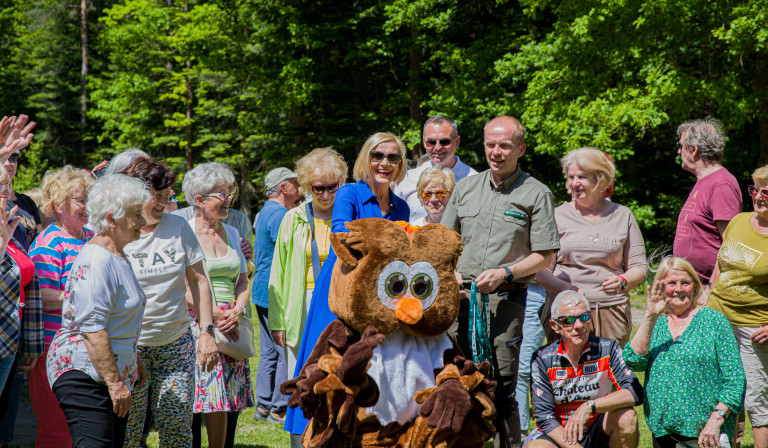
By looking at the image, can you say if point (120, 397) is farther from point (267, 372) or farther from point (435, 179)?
point (267, 372)

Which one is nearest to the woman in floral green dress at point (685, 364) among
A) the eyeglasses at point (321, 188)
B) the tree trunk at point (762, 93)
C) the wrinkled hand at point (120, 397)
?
the eyeglasses at point (321, 188)

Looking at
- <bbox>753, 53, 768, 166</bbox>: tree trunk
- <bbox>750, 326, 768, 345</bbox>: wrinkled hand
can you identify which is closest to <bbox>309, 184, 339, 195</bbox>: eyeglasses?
<bbox>750, 326, 768, 345</bbox>: wrinkled hand

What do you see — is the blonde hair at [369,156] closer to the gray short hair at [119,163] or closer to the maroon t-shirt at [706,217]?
the gray short hair at [119,163]

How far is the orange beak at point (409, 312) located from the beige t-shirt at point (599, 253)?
1.80 m

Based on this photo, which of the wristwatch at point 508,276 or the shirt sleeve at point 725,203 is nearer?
the wristwatch at point 508,276

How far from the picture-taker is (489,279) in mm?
3760

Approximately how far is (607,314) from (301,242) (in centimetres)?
215

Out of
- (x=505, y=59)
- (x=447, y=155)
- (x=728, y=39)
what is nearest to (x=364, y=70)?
(x=505, y=59)

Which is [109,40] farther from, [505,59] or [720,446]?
[720,446]

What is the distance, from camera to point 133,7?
25797mm

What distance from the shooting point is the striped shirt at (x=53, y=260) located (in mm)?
4109

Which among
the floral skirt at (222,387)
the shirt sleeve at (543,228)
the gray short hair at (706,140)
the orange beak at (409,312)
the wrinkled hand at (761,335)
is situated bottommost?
the floral skirt at (222,387)

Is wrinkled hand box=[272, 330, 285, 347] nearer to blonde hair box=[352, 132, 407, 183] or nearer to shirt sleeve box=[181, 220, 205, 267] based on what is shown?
shirt sleeve box=[181, 220, 205, 267]

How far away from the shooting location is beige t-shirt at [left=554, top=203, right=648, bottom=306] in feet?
14.9
